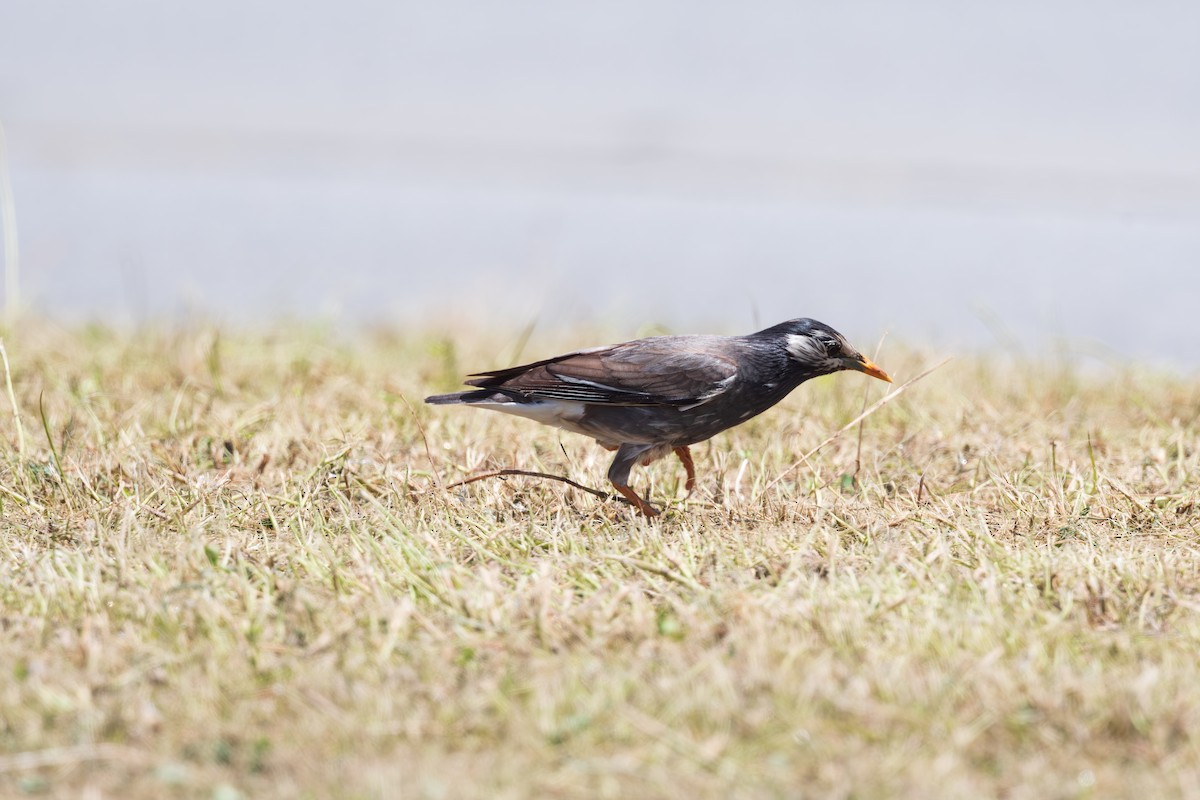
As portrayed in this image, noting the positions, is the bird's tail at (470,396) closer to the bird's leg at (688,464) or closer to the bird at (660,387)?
the bird at (660,387)

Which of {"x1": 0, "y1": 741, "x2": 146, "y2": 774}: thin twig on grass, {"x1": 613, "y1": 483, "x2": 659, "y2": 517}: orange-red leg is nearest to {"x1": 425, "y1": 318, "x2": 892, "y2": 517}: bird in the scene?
{"x1": 613, "y1": 483, "x2": 659, "y2": 517}: orange-red leg

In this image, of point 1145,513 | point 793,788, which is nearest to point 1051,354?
point 1145,513

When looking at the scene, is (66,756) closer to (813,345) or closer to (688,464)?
(688,464)

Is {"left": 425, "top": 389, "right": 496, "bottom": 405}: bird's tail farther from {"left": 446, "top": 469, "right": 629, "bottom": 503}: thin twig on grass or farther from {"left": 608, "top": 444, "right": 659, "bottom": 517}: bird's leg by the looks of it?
{"left": 608, "top": 444, "right": 659, "bottom": 517}: bird's leg

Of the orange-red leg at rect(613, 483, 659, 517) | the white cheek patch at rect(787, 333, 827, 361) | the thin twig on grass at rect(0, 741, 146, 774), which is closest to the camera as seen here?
the thin twig on grass at rect(0, 741, 146, 774)

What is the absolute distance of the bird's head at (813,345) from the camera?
4996 mm

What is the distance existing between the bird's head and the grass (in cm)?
44

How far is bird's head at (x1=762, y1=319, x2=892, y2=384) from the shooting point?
197 inches

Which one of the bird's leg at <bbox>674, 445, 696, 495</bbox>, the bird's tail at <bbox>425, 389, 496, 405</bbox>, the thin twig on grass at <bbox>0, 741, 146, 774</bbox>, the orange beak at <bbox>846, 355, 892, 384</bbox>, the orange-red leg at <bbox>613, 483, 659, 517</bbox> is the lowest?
the thin twig on grass at <bbox>0, 741, 146, 774</bbox>

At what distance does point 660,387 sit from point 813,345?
62 cm

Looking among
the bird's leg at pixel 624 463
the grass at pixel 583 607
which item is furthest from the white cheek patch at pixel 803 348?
the bird's leg at pixel 624 463

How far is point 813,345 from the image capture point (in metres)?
5.01

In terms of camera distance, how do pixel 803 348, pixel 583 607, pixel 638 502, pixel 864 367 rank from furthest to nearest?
pixel 864 367 → pixel 803 348 → pixel 638 502 → pixel 583 607

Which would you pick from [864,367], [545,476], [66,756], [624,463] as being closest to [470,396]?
[545,476]
